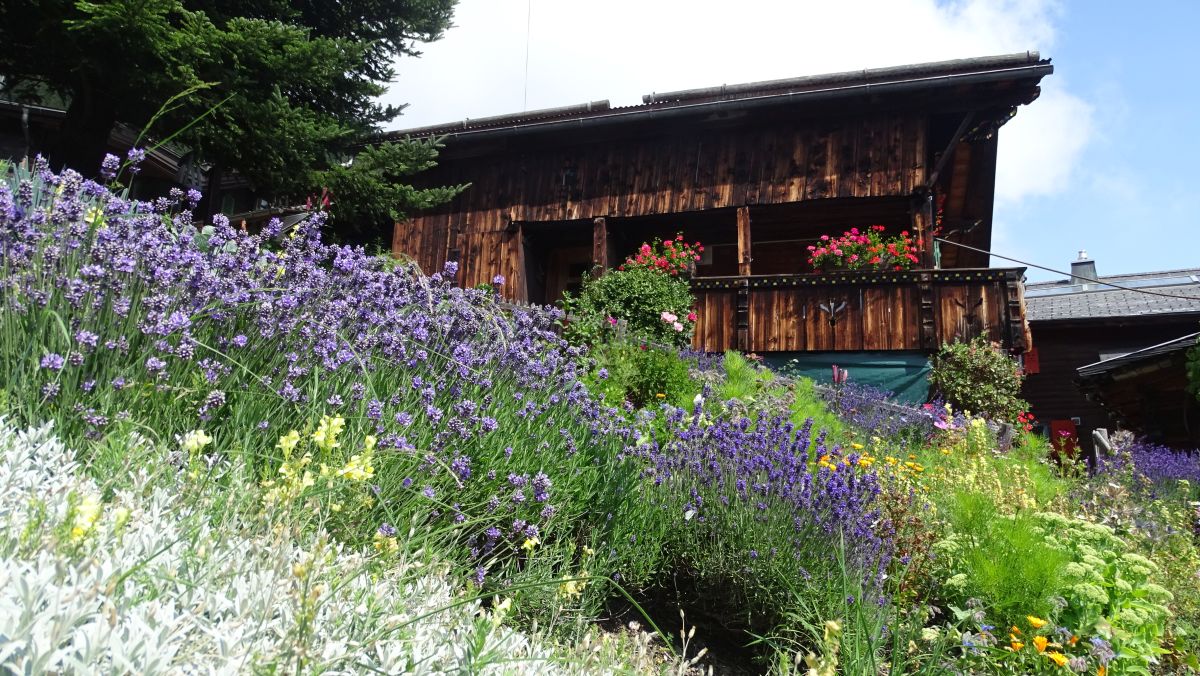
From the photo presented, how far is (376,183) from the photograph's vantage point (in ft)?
27.7

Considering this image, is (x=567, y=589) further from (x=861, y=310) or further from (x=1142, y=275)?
(x=1142, y=275)

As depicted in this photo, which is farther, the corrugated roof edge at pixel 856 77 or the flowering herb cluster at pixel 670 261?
the flowering herb cluster at pixel 670 261

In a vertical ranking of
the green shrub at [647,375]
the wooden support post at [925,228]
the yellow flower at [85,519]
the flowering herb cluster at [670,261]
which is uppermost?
the wooden support post at [925,228]

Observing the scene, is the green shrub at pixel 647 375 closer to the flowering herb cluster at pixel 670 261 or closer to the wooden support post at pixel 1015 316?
the flowering herb cluster at pixel 670 261

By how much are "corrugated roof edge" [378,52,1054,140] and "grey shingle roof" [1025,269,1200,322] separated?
34.3 ft

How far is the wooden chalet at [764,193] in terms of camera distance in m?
11.8

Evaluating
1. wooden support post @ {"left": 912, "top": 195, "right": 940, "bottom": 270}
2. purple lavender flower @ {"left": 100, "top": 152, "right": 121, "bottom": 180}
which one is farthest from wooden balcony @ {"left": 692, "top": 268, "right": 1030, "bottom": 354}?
purple lavender flower @ {"left": 100, "top": 152, "right": 121, "bottom": 180}

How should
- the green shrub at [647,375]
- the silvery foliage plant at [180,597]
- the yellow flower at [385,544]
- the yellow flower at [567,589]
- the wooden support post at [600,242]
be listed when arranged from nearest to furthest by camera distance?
the silvery foliage plant at [180,597] < the yellow flower at [385,544] < the yellow flower at [567,589] < the green shrub at [647,375] < the wooden support post at [600,242]

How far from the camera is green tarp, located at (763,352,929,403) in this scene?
11727 mm

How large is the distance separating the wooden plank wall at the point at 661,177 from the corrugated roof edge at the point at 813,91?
2.50 feet

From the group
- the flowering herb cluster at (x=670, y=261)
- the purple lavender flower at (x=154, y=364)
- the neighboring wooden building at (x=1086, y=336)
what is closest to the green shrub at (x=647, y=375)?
the purple lavender flower at (x=154, y=364)

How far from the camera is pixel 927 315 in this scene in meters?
11.7

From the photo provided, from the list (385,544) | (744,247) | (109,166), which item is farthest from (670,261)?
(385,544)

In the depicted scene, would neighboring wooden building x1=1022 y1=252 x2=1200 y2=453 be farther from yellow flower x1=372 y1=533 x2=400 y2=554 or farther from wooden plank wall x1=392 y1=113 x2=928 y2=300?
yellow flower x1=372 y1=533 x2=400 y2=554
